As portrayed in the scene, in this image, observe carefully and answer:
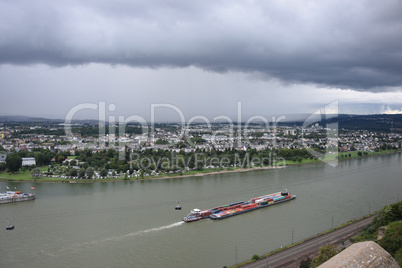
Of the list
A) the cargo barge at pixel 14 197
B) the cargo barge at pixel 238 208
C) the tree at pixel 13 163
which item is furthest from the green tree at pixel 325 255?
the tree at pixel 13 163

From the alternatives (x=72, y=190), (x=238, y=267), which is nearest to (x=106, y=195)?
(x=72, y=190)

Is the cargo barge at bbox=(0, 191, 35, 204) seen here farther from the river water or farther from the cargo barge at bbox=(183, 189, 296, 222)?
the cargo barge at bbox=(183, 189, 296, 222)

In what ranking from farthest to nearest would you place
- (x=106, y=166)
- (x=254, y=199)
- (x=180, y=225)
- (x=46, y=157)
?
(x=46, y=157) < (x=106, y=166) < (x=254, y=199) < (x=180, y=225)

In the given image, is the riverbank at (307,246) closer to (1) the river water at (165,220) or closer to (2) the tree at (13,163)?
(1) the river water at (165,220)

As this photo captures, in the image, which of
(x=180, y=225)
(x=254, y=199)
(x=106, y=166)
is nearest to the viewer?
(x=180, y=225)

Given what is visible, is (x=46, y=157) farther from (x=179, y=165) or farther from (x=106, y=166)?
(x=179, y=165)

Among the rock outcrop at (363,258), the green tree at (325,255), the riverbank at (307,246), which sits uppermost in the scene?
the rock outcrop at (363,258)
